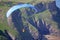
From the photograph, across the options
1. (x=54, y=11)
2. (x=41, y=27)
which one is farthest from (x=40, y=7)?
(x=41, y=27)

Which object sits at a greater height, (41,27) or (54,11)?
(54,11)

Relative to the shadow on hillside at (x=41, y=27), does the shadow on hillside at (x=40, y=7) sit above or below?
above

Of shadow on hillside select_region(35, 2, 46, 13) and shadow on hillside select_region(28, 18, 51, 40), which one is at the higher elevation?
shadow on hillside select_region(35, 2, 46, 13)

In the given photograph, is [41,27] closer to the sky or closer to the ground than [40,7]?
closer to the ground

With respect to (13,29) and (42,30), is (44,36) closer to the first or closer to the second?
(42,30)

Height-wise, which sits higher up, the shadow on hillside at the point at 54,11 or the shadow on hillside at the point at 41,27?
the shadow on hillside at the point at 54,11

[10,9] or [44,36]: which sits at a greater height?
[10,9]

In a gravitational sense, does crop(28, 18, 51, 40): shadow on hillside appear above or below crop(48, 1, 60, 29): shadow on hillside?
below

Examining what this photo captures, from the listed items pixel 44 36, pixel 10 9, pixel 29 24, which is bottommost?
pixel 44 36

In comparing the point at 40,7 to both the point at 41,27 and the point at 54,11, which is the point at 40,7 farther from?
the point at 41,27

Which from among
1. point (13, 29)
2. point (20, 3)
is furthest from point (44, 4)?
point (13, 29)
